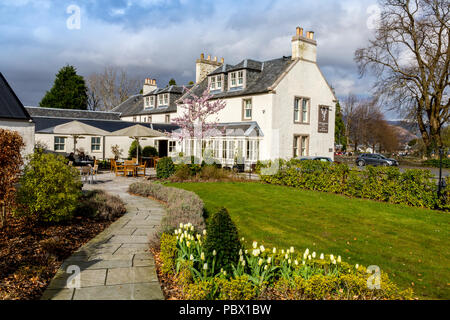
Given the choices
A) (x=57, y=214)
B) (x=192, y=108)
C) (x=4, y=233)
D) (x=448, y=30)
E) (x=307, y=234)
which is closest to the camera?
(x=4, y=233)

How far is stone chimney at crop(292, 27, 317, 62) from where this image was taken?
86.5 feet

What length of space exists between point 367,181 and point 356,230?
5817 millimetres

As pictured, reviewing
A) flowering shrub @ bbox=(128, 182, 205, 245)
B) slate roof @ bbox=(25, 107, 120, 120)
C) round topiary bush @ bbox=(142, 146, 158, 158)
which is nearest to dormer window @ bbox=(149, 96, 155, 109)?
slate roof @ bbox=(25, 107, 120, 120)

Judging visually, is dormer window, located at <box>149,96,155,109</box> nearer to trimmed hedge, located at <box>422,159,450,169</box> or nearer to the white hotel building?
the white hotel building

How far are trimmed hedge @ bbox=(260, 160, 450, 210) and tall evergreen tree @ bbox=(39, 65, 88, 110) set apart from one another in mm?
44498

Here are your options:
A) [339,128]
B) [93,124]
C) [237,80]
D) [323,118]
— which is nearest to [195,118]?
[237,80]

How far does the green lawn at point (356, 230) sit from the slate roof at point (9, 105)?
21.2 ft

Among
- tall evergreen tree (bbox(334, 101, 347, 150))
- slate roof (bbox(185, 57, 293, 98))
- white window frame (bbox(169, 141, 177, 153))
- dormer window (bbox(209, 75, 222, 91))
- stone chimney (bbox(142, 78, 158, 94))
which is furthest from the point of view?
tall evergreen tree (bbox(334, 101, 347, 150))

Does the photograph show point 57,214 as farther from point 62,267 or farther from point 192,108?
point 192,108

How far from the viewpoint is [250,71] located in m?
28.0

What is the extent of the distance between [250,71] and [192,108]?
6129 millimetres

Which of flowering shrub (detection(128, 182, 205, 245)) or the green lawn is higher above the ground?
flowering shrub (detection(128, 182, 205, 245))

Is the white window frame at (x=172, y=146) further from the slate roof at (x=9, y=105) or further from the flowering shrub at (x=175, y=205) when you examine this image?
the slate roof at (x=9, y=105)
